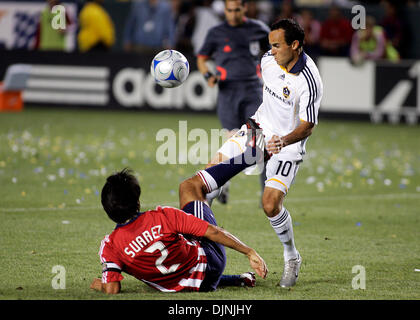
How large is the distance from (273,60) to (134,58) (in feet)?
43.7

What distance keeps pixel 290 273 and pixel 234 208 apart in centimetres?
358

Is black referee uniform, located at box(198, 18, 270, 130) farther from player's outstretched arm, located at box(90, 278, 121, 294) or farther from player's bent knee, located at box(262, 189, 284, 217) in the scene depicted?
player's outstretched arm, located at box(90, 278, 121, 294)

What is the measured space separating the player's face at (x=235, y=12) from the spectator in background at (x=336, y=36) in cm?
1076

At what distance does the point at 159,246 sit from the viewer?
5.73 m

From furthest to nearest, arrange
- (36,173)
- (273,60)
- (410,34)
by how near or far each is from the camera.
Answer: (410,34) → (36,173) → (273,60)

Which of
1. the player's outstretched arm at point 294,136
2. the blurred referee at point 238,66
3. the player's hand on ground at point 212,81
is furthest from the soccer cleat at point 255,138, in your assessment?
the blurred referee at point 238,66

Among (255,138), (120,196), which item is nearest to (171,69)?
(255,138)

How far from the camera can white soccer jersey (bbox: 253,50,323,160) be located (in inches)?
262

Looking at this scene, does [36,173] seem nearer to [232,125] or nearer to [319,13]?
[232,125]

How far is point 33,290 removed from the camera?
19.7 feet

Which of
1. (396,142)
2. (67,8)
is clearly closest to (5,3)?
(67,8)

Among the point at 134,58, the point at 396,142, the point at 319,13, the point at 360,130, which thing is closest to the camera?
the point at 396,142

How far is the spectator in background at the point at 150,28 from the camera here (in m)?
21.0

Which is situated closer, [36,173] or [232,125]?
[232,125]
